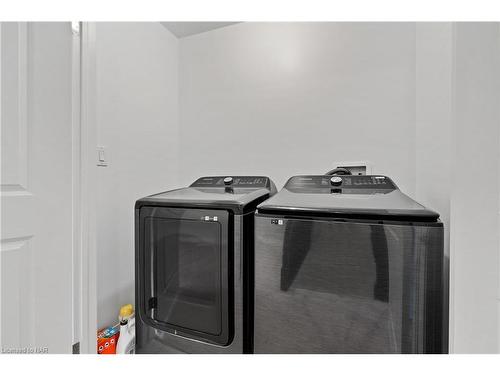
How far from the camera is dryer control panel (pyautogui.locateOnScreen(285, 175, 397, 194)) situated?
125 cm

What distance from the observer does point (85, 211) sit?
96 centimetres

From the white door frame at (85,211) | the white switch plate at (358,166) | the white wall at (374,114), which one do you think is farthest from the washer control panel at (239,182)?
the white door frame at (85,211)

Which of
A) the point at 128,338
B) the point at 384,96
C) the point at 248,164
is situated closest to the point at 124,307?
the point at 128,338

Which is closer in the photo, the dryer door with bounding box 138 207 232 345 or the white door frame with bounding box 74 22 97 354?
the white door frame with bounding box 74 22 97 354

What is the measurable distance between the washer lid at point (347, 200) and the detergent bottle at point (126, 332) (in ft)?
4.24

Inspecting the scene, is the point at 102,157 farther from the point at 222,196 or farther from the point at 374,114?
the point at 374,114

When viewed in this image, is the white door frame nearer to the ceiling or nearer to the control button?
the control button

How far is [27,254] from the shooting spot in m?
0.72

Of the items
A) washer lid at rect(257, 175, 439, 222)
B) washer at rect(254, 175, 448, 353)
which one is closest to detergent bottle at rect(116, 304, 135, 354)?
washer at rect(254, 175, 448, 353)

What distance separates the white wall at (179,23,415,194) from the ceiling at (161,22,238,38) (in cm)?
5

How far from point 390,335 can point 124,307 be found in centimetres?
164

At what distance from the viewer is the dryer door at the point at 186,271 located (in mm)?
1183

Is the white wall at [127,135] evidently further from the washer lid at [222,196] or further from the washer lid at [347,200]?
the washer lid at [347,200]

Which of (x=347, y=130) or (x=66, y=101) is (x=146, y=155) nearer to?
(x=66, y=101)
